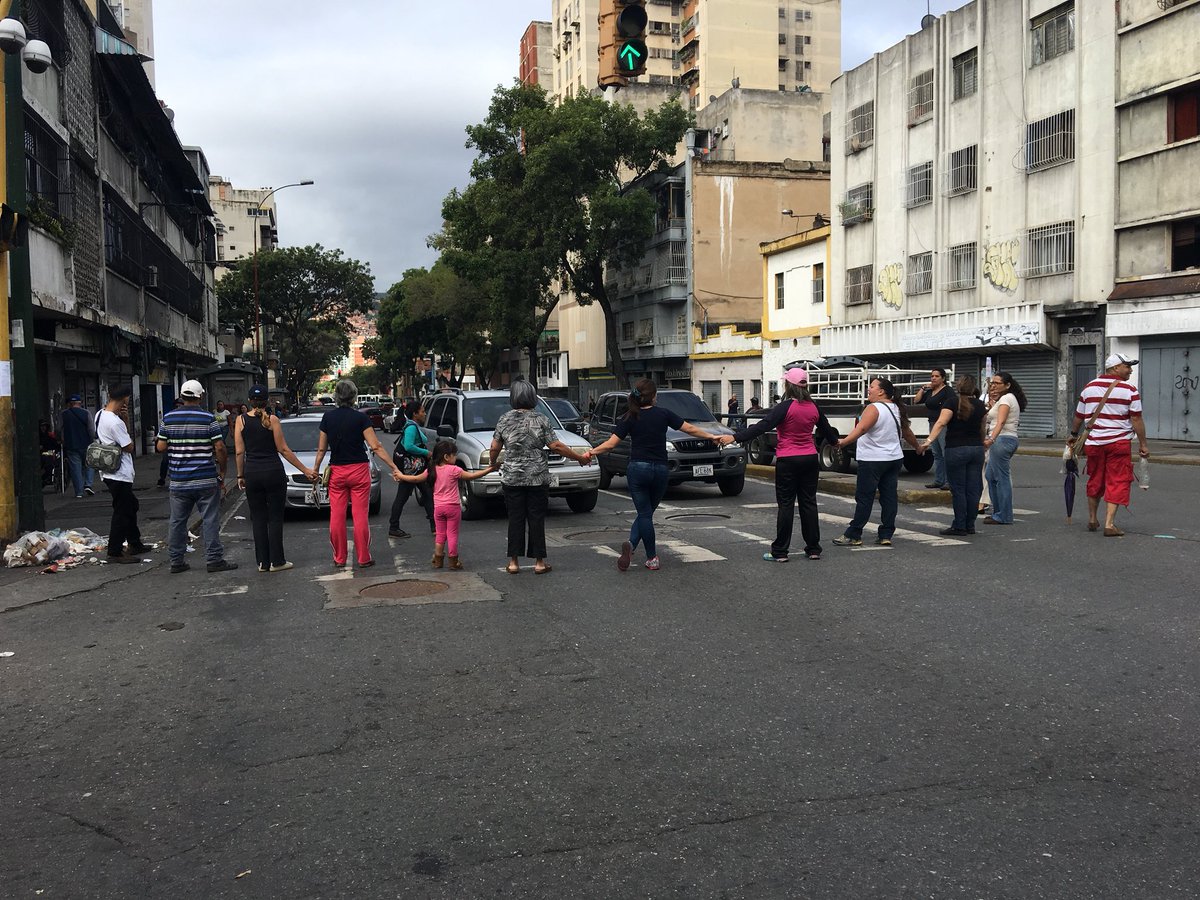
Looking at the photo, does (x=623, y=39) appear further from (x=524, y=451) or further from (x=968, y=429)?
(x=968, y=429)

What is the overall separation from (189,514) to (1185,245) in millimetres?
26504

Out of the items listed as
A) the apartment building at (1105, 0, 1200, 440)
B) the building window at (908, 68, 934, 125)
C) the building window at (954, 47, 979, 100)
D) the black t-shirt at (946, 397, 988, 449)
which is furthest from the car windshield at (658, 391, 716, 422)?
the building window at (908, 68, 934, 125)

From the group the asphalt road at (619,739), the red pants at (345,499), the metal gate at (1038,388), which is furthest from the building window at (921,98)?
the red pants at (345,499)

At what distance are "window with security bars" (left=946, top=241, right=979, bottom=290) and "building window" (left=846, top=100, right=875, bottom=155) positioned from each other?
6.53m

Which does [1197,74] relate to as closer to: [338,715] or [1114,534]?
[1114,534]

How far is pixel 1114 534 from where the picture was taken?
34.7 ft

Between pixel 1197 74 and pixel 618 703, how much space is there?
27.7m

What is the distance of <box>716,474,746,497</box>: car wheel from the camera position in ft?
52.4

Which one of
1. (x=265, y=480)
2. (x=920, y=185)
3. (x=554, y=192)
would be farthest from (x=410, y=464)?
(x=554, y=192)

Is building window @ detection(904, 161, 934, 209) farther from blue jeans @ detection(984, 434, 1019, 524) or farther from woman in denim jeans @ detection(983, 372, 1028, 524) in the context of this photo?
blue jeans @ detection(984, 434, 1019, 524)

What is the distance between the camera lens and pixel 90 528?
13.5 metres

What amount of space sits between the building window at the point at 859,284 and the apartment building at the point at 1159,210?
10.9m

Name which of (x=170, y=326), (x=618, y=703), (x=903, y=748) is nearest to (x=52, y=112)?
(x=170, y=326)

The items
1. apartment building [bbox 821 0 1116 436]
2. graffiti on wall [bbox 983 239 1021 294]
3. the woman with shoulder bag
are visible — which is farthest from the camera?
graffiti on wall [bbox 983 239 1021 294]
